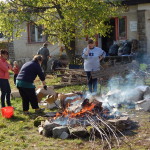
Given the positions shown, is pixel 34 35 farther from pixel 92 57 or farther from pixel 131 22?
Result: pixel 92 57

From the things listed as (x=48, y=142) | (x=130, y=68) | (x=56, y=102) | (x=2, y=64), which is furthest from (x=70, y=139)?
(x=130, y=68)

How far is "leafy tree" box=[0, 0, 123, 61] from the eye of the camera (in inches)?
469

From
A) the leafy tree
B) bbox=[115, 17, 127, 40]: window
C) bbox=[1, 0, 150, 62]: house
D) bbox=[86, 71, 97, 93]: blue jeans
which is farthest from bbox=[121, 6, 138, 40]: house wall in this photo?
bbox=[86, 71, 97, 93]: blue jeans

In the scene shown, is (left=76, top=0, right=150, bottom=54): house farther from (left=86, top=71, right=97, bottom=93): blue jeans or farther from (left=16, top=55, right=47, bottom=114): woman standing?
(left=16, top=55, right=47, bottom=114): woman standing

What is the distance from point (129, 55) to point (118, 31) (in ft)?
8.14

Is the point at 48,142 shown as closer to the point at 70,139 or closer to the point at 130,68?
the point at 70,139

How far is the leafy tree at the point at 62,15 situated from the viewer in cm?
1191

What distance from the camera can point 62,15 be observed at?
12273mm

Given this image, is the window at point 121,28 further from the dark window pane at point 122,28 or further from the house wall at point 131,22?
the house wall at point 131,22

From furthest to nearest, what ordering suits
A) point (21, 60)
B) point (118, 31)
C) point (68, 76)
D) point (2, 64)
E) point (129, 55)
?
1. point (21, 60)
2. point (118, 31)
3. point (129, 55)
4. point (68, 76)
5. point (2, 64)

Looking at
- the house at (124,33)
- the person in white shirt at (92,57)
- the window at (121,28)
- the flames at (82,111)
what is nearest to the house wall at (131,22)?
the house at (124,33)

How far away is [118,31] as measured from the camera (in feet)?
53.5

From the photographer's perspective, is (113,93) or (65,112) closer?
(65,112)

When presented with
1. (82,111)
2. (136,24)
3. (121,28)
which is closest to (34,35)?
(121,28)
